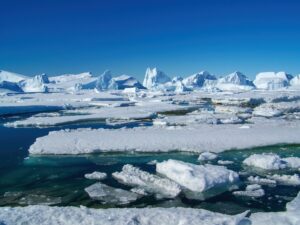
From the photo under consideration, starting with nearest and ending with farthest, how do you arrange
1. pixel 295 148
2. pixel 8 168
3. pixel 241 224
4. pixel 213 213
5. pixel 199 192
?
pixel 241 224
pixel 213 213
pixel 199 192
pixel 8 168
pixel 295 148

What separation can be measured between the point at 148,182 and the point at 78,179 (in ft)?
7.02

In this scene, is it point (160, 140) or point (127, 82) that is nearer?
point (160, 140)

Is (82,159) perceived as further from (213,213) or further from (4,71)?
(4,71)

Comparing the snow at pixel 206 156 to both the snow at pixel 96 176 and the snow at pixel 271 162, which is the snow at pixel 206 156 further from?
the snow at pixel 96 176

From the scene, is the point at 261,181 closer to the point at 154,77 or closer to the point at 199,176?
the point at 199,176

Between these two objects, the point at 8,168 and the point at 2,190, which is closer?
the point at 2,190

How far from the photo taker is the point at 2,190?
9859 millimetres

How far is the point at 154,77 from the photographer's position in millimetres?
190500

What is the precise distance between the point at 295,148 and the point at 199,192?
722 cm

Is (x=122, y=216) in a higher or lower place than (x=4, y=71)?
A: lower

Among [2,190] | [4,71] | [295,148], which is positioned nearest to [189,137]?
[295,148]

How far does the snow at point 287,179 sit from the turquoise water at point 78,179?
0.38 metres

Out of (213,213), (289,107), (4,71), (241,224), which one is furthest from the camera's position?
(4,71)

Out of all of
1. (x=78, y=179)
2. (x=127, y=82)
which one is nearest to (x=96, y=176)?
(x=78, y=179)
